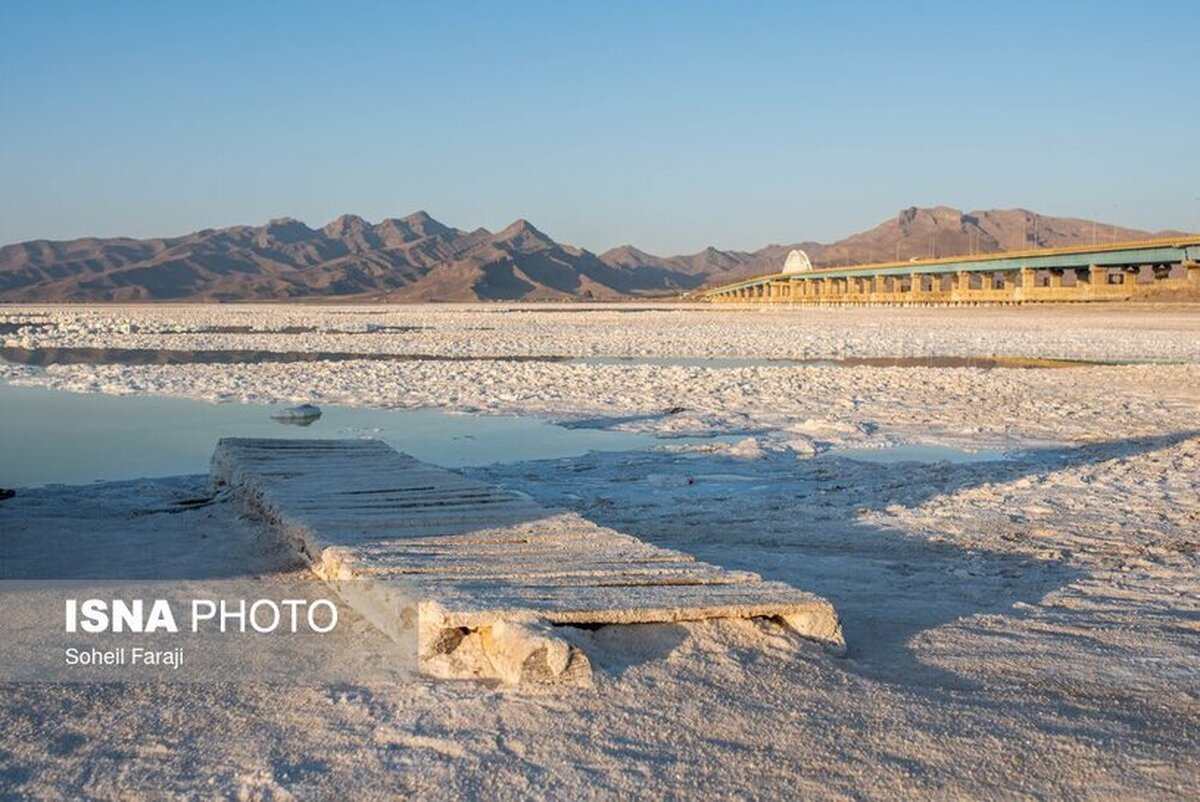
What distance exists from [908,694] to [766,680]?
1.60ft

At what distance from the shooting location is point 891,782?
11.2 ft

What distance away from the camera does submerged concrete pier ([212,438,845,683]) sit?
14.1ft

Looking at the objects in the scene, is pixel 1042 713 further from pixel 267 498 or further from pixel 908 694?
pixel 267 498

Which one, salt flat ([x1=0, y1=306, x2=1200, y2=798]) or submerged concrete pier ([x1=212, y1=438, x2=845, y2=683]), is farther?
submerged concrete pier ([x1=212, y1=438, x2=845, y2=683])

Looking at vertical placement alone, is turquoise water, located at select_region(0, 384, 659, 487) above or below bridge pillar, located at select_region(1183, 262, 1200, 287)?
below

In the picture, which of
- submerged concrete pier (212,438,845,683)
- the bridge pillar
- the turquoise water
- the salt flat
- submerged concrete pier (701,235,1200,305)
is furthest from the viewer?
submerged concrete pier (701,235,1200,305)

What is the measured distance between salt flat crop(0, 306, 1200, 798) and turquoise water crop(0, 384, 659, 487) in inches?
32.6

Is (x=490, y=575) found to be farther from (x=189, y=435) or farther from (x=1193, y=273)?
(x=1193, y=273)

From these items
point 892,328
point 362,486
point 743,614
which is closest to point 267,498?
point 362,486

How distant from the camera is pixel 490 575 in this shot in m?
5.18

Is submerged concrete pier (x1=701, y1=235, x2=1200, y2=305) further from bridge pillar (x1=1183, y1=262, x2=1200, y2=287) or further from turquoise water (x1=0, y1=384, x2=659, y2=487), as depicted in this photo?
turquoise water (x1=0, y1=384, x2=659, y2=487)
